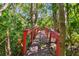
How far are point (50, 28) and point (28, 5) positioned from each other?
216 millimetres

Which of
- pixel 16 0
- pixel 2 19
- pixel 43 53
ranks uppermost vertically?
pixel 16 0

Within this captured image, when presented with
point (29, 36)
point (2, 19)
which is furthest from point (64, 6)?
point (2, 19)

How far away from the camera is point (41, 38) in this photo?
4.10 feet

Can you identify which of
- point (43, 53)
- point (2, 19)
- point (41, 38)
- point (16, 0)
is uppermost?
point (16, 0)

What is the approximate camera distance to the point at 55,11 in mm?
1239

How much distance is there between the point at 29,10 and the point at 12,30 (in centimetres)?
Result: 18

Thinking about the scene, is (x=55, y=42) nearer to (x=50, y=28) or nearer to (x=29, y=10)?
(x=50, y=28)

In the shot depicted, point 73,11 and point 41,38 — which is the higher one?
point 73,11

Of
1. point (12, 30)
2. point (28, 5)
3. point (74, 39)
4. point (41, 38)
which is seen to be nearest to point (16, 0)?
point (28, 5)

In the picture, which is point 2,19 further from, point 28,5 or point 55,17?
point 55,17

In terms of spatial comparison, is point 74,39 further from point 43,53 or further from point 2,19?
point 2,19

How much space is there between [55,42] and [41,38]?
10cm

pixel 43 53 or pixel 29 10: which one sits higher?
pixel 29 10

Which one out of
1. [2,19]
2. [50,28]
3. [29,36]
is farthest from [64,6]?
[2,19]
